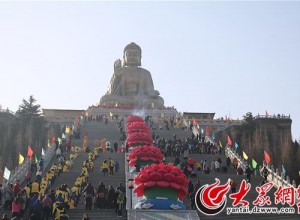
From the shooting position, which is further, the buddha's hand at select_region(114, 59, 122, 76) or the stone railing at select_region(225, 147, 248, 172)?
the buddha's hand at select_region(114, 59, 122, 76)

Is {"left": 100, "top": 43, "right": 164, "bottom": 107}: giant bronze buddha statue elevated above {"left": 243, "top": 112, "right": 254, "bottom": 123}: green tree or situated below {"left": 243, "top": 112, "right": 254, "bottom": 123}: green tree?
above

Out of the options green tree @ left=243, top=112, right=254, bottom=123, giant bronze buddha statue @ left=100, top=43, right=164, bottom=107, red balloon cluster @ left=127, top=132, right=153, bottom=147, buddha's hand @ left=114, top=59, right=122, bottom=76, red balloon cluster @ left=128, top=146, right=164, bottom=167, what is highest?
buddha's hand @ left=114, top=59, right=122, bottom=76

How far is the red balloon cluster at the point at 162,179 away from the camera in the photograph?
14.2 m

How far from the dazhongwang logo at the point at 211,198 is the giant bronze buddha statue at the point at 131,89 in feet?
99.0

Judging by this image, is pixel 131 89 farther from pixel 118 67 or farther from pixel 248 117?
pixel 248 117

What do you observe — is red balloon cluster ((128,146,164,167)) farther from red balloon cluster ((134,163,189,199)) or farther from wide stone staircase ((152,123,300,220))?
red balloon cluster ((134,163,189,199))

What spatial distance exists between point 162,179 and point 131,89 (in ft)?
109

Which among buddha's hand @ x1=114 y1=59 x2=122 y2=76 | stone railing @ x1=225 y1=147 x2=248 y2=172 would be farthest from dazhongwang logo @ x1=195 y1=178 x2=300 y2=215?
buddha's hand @ x1=114 y1=59 x2=122 y2=76

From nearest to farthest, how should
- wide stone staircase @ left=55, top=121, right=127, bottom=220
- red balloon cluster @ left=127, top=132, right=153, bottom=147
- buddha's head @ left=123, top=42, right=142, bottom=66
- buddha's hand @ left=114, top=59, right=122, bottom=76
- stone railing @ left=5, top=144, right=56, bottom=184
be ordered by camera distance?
1. wide stone staircase @ left=55, top=121, right=127, bottom=220
2. stone railing @ left=5, top=144, right=56, bottom=184
3. red balloon cluster @ left=127, top=132, right=153, bottom=147
4. buddha's hand @ left=114, top=59, right=122, bottom=76
5. buddha's head @ left=123, top=42, right=142, bottom=66

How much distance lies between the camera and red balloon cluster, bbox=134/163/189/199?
558 inches

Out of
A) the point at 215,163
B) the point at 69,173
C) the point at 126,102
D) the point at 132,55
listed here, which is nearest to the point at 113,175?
the point at 69,173

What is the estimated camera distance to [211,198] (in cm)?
1423

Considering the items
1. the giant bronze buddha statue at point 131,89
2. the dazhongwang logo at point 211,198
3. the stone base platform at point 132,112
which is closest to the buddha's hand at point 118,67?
the giant bronze buddha statue at point 131,89

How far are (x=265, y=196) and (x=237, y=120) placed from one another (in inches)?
1079
